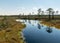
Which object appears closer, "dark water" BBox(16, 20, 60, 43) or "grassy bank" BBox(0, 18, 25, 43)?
"grassy bank" BBox(0, 18, 25, 43)

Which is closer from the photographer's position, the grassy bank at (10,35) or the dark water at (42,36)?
the grassy bank at (10,35)

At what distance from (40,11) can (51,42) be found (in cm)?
12396

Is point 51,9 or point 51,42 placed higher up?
point 51,9

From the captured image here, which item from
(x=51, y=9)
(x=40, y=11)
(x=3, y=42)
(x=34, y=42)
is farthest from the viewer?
(x=40, y=11)

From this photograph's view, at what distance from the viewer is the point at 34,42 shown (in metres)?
31.2

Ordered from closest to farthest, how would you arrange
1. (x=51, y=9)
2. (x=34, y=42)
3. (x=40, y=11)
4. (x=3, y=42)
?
(x=3, y=42), (x=34, y=42), (x=51, y=9), (x=40, y=11)

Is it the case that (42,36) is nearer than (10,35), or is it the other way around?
(10,35)

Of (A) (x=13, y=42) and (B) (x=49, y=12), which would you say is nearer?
(A) (x=13, y=42)

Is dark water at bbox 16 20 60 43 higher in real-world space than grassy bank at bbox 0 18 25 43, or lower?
lower

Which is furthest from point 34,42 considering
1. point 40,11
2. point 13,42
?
point 40,11

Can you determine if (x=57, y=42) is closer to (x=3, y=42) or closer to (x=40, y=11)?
(x=3, y=42)

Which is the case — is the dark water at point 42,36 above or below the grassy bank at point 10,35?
below

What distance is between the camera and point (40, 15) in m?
158

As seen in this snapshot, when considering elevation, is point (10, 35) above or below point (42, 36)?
above
